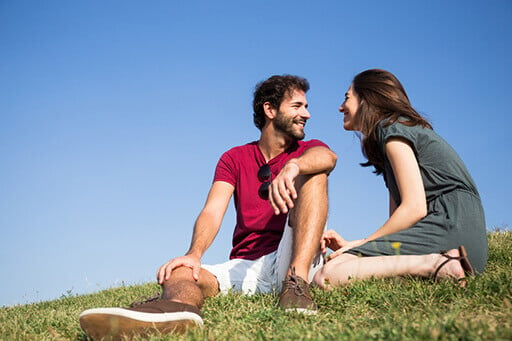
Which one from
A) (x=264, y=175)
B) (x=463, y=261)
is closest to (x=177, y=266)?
(x=264, y=175)

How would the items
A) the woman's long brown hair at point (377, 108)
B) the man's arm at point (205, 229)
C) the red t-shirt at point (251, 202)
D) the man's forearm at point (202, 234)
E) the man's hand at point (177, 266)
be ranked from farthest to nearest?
1. the red t-shirt at point (251, 202)
2. the woman's long brown hair at point (377, 108)
3. the man's forearm at point (202, 234)
4. the man's arm at point (205, 229)
5. the man's hand at point (177, 266)

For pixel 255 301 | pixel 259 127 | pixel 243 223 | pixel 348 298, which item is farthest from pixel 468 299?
pixel 259 127

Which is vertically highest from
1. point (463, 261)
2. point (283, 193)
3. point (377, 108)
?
point (377, 108)

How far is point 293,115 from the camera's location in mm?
6707

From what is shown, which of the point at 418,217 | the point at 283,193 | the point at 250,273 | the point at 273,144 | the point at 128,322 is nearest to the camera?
the point at 128,322

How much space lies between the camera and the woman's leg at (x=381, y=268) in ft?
14.1

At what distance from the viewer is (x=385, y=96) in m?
5.14

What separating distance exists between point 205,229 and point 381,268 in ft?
6.58

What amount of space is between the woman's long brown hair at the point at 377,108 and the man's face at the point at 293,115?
1.23 m

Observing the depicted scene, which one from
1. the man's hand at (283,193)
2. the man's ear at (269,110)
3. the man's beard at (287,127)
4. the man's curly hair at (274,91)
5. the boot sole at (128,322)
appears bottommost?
the boot sole at (128,322)

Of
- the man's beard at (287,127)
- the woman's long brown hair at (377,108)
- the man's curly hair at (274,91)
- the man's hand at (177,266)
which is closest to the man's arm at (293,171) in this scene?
the woman's long brown hair at (377,108)

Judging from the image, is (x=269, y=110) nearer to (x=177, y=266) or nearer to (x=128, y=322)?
(x=177, y=266)

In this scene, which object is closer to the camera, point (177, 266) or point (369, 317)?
point (369, 317)

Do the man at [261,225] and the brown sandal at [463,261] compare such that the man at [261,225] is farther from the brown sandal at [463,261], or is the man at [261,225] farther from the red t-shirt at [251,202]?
the brown sandal at [463,261]
